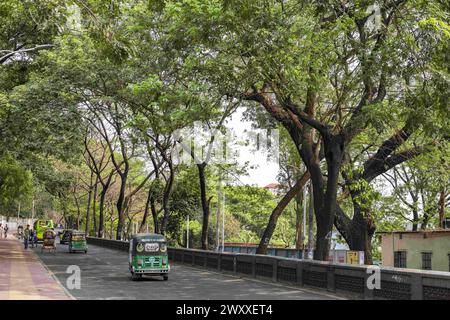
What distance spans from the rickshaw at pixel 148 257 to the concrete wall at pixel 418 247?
41.8 ft

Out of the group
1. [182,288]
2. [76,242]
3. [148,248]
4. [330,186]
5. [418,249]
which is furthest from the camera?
[76,242]

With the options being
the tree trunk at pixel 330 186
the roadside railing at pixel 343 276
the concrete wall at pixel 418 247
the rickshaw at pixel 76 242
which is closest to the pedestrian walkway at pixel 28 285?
the roadside railing at pixel 343 276

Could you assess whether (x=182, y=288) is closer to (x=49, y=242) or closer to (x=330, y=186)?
(x=330, y=186)

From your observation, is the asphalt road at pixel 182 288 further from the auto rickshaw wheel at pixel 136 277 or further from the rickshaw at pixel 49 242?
the rickshaw at pixel 49 242

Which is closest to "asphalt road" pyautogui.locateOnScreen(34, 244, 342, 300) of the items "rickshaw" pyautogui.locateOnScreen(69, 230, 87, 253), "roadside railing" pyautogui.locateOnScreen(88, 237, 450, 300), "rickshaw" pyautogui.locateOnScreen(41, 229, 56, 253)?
"roadside railing" pyautogui.locateOnScreen(88, 237, 450, 300)

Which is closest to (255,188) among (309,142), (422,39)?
(309,142)

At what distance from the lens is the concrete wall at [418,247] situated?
25516 mm

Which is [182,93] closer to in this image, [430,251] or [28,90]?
[28,90]

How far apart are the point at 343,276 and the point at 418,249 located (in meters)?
12.3

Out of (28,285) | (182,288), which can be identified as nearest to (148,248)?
(182,288)

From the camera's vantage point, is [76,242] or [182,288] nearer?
[182,288]

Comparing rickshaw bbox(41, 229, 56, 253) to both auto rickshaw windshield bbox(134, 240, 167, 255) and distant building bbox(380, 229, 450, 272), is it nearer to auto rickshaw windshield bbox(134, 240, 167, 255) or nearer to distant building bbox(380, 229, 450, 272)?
auto rickshaw windshield bbox(134, 240, 167, 255)

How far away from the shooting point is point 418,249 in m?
27.3

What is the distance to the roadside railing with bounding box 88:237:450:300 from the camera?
519 inches
